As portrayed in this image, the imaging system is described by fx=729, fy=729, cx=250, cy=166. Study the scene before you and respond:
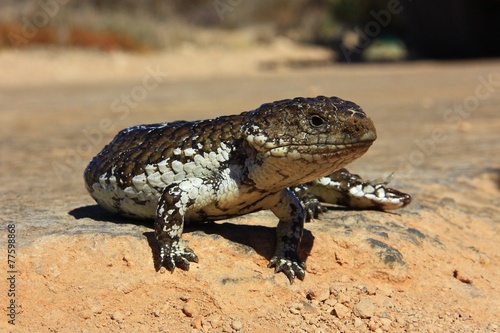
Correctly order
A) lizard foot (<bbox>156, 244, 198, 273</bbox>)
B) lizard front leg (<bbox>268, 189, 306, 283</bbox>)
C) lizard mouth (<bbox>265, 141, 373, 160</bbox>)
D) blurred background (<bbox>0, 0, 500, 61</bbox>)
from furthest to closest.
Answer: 1. blurred background (<bbox>0, 0, 500, 61</bbox>)
2. lizard front leg (<bbox>268, 189, 306, 283</bbox>)
3. lizard foot (<bbox>156, 244, 198, 273</bbox>)
4. lizard mouth (<bbox>265, 141, 373, 160</bbox>)

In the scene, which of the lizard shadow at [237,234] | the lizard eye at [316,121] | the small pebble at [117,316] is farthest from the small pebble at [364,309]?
the small pebble at [117,316]

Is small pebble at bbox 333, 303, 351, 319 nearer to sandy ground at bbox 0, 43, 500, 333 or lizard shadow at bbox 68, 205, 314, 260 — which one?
sandy ground at bbox 0, 43, 500, 333

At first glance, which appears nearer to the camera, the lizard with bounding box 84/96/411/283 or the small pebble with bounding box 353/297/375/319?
the lizard with bounding box 84/96/411/283

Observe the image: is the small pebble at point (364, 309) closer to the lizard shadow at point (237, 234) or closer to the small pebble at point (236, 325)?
the lizard shadow at point (237, 234)

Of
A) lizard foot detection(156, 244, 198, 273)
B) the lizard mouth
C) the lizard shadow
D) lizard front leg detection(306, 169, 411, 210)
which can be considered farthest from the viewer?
lizard front leg detection(306, 169, 411, 210)

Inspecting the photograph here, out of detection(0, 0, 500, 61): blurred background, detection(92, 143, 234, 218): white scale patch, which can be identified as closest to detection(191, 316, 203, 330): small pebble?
detection(92, 143, 234, 218): white scale patch

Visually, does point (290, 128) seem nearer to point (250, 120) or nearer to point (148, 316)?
point (250, 120)

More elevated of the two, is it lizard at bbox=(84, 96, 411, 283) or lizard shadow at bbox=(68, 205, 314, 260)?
lizard at bbox=(84, 96, 411, 283)
